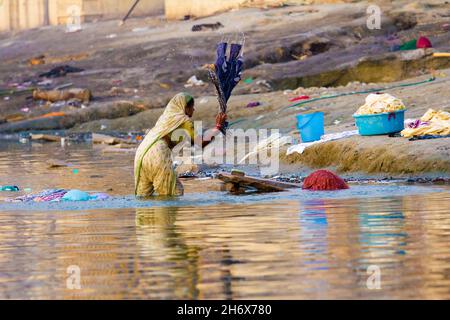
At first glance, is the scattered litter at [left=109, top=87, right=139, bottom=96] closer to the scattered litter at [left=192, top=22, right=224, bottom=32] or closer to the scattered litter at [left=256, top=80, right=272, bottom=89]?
the scattered litter at [left=192, top=22, right=224, bottom=32]

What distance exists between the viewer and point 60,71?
37.0 meters

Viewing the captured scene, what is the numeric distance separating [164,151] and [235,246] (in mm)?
4291

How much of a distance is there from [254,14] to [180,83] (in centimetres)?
506

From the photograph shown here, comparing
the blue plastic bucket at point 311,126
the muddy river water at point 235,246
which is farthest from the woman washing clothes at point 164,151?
the blue plastic bucket at point 311,126

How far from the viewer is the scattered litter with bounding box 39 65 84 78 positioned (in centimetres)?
3688

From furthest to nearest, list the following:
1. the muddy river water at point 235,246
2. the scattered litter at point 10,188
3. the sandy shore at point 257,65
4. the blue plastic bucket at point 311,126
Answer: the sandy shore at point 257,65 < the blue plastic bucket at point 311,126 < the scattered litter at point 10,188 < the muddy river water at point 235,246

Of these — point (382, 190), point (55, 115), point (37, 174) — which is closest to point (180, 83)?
point (55, 115)

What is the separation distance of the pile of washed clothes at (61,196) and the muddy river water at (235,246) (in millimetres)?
378

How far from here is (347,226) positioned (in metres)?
11.6

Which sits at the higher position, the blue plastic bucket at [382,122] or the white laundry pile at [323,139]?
the blue plastic bucket at [382,122]

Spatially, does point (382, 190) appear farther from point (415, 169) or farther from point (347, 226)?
point (347, 226)

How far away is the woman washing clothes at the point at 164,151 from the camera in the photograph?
14.8 m

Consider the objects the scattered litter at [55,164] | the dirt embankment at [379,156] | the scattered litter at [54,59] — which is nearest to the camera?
the dirt embankment at [379,156]

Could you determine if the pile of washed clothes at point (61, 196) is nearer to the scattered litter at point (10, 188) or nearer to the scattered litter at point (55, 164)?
the scattered litter at point (10, 188)
